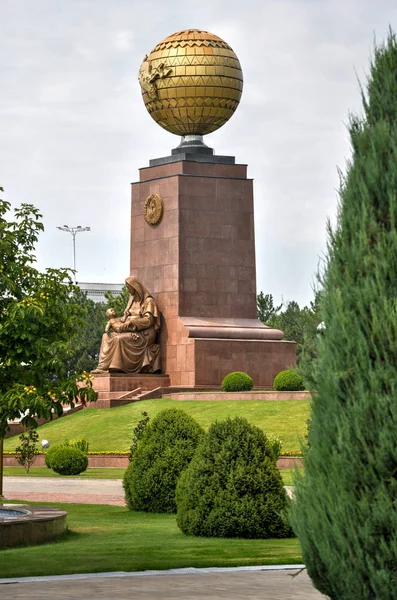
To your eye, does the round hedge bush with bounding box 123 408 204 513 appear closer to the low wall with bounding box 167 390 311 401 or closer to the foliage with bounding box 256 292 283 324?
the low wall with bounding box 167 390 311 401

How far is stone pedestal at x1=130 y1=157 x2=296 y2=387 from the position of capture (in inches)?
1711

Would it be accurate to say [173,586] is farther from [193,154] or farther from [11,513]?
[193,154]

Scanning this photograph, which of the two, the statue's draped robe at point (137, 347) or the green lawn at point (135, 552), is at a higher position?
the statue's draped robe at point (137, 347)

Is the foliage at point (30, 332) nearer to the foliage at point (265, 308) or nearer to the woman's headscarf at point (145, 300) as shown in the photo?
the woman's headscarf at point (145, 300)

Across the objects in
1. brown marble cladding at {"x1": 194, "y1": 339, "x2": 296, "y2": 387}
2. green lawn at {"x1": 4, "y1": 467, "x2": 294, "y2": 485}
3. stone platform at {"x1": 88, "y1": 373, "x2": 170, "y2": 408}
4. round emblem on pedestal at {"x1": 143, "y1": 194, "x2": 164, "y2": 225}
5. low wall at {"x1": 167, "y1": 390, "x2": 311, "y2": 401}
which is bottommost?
green lawn at {"x1": 4, "y1": 467, "x2": 294, "y2": 485}

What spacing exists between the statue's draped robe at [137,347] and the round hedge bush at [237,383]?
14.2 ft

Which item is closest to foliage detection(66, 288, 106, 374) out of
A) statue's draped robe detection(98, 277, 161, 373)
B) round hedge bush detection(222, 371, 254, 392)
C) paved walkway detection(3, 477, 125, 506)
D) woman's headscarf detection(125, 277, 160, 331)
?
woman's headscarf detection(125, 277, 160, 331)

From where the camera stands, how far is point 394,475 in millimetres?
5961

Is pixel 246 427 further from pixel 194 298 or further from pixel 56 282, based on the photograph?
pixel 194 298

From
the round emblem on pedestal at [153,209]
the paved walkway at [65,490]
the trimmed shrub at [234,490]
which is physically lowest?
the paved walkway at [65,490]

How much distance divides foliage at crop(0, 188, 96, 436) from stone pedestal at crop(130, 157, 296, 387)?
25.4 m

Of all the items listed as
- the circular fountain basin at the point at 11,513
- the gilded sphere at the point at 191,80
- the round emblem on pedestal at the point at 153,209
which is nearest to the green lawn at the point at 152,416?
the round emblem on pedestal at the point at 153,209

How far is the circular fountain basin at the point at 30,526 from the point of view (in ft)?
43.8

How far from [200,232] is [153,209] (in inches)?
86.4
